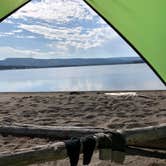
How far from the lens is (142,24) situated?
3566mm

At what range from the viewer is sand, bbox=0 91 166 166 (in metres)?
4.85

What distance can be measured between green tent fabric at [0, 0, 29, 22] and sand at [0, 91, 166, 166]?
1347 millimetres

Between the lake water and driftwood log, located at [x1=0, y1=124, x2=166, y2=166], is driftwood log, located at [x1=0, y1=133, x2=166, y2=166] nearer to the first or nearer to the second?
driftwood log, located at [x1=0, y1=124, x2=166, y2=166]

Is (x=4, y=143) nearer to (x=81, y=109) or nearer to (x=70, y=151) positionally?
(x=70, y=151)

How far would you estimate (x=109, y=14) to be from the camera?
376 cm

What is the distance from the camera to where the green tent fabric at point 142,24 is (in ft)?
11.2

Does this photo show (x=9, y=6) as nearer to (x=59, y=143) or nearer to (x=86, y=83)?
(x=59, y=143)

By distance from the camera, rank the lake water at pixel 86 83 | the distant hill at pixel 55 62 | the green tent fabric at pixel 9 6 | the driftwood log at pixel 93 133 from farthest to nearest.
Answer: the distant hill at pixel 55 62 → the lake water at pixel 86 83 → the green tent fabric at pixel 9 6 → the driftwood log at pixel 93 133

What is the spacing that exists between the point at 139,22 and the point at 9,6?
1.19 m

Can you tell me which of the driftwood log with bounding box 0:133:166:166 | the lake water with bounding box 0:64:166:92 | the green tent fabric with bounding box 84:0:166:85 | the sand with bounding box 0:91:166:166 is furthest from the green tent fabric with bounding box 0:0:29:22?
the lake water with bounding box 0:64:166:92

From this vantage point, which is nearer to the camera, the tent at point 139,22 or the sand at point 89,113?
the tent at point 139,22

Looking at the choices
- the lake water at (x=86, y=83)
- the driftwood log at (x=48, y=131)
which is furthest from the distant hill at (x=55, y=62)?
the driftwood log at (x=48, y=131)

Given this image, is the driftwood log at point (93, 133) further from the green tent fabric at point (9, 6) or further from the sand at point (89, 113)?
the green tent fabric at point (9, 6)

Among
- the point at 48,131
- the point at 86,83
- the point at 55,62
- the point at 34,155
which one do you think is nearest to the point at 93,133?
the point at 48,131
